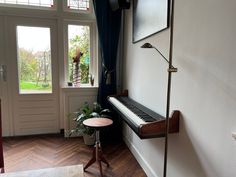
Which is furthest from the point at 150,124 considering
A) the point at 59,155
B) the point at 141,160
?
the point at 59,155

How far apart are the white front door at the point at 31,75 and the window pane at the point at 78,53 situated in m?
0.26

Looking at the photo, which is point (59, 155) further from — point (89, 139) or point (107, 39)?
point (107, 39)

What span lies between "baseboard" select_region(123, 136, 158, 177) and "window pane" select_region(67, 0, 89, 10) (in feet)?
7.73

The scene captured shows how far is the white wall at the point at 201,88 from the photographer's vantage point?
104cm

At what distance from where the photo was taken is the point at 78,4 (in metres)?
3.25

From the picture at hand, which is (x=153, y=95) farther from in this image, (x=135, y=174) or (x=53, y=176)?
(x=53, y=176)

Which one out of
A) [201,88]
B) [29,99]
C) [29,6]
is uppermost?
[29,6]

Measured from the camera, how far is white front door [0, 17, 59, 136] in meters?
3.12

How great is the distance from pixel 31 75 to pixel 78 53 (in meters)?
0.89

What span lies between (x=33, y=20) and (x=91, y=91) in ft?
4.98

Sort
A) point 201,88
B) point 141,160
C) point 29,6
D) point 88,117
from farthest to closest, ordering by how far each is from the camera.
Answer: point 29,6 < point 88,117 < point 141,160 < point 201,88

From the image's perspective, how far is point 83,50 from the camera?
132 inches

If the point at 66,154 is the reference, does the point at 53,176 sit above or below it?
above

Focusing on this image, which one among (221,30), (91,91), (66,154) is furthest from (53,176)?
(91,91)
